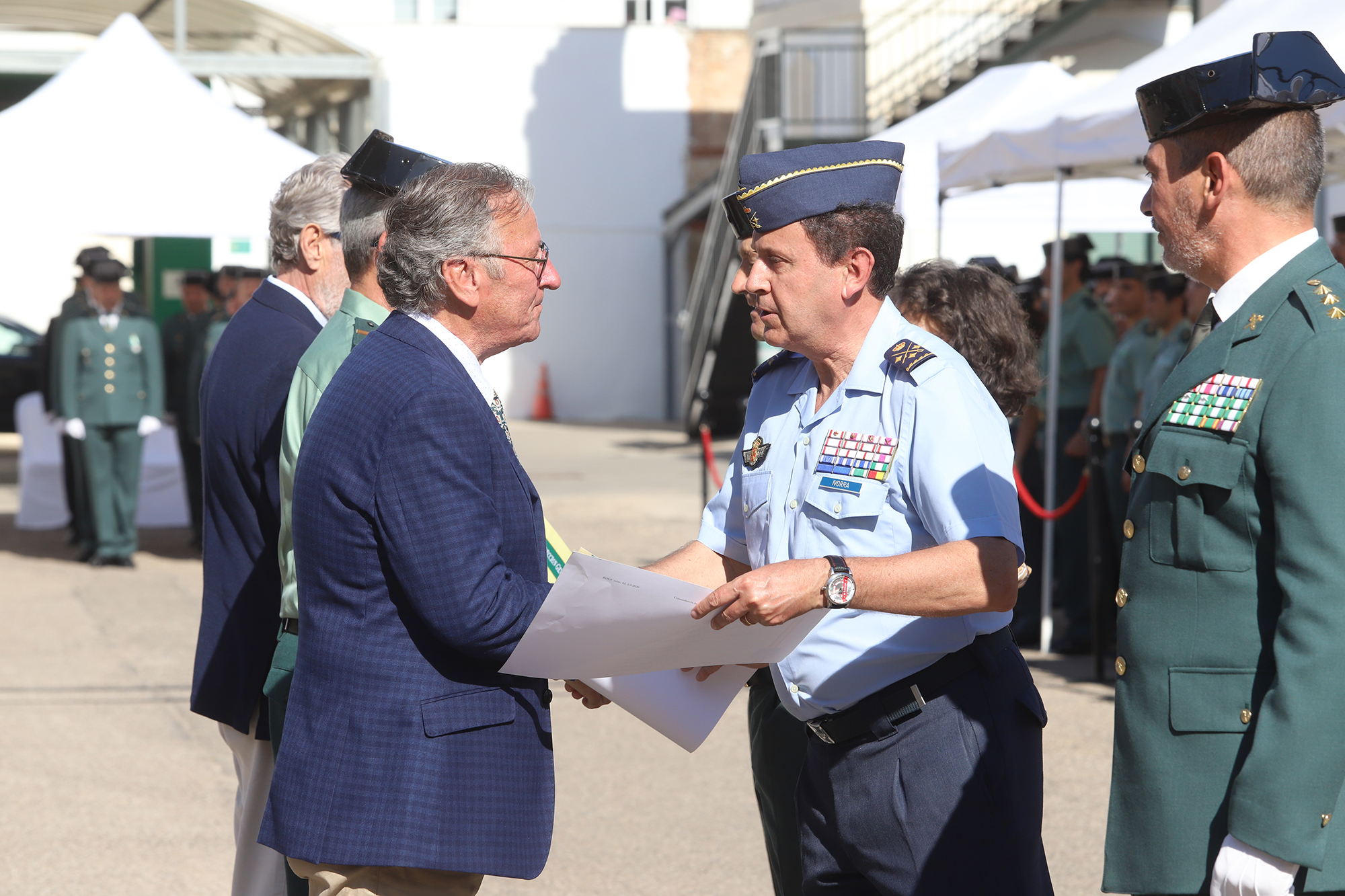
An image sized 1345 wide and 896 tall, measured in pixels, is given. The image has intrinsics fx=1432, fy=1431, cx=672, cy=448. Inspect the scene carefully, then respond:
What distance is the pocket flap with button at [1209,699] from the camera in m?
1.96

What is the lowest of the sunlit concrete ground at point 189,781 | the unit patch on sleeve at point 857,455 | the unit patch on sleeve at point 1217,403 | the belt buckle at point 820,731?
the sunlit concrete ground at point 189,781

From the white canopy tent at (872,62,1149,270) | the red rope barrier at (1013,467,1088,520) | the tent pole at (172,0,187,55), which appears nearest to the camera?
the red rope barrier at (1013,467,1088,520)

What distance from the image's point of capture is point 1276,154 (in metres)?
2.02

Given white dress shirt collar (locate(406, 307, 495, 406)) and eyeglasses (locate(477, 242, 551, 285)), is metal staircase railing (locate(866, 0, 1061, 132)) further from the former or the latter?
white dress shirt collar (locate(406, 307, 495, 406))

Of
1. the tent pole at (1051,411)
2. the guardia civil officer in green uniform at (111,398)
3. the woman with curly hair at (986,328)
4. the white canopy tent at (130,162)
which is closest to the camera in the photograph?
the woman with curly hair at (986,328)

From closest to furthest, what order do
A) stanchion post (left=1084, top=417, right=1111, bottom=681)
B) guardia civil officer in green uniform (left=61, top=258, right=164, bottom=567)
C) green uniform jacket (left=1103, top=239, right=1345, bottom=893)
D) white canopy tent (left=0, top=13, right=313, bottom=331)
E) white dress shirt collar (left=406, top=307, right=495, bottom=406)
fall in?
green uniform jacket (left=1103, top=239, right=1345, bottom=893) → white dress shirt collar (left=406, top=307, right=495, bottom=406) → stanchion post (left=1084, top=417, right=1111, bottom=681) → white canopy tent (left=0, top=13, right=313, bottom=331) → guardia civil officer in green uniform (left=61, top=258, right=164, bottom=567)

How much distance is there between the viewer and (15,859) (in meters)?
4.60

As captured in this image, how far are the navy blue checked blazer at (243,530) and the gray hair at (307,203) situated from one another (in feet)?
0.94

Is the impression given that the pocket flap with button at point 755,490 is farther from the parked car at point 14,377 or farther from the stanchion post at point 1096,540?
the parked car at point 14,377

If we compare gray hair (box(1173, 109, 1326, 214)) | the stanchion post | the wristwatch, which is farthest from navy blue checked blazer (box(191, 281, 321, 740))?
the stanchion post

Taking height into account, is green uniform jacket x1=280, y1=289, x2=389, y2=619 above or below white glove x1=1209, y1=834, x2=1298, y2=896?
above

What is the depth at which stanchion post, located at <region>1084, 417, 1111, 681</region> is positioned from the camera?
6.75 meters

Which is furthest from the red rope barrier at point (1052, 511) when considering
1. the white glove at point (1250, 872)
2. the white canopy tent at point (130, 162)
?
the white canopy tent at point (130, 162)

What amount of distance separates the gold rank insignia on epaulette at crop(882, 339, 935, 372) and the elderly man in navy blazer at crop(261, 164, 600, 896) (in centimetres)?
66
